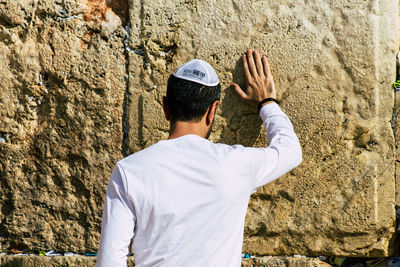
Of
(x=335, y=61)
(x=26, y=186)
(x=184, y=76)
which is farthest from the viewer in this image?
(x=26, y=186)

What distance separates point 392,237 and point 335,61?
104 centimetres

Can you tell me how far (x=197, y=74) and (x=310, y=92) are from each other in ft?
2.64

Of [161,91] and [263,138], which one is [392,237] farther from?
[161,91]

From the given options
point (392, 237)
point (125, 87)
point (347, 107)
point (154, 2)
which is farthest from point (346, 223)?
point (154, 2)

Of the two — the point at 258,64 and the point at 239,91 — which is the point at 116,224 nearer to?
the point at 239,91

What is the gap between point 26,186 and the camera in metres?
2.57

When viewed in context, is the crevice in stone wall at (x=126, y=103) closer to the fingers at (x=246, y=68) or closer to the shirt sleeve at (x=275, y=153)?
the fingers at (x=246, y=68)

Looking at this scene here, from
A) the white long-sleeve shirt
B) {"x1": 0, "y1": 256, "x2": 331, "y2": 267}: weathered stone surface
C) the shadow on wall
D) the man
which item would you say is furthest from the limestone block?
the white long-sleeve shirt

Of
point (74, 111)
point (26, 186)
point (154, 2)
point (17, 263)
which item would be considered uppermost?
point (154, 2)

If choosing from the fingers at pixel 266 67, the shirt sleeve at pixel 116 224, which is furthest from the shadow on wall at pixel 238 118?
the shirt sleeve at pixel 116 224

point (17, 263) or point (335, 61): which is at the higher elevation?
point (335, 61)

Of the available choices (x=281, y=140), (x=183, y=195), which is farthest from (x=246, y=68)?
(x=183, y=195)

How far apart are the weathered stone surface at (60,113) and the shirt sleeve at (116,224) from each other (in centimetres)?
84

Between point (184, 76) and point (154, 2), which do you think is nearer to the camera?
point (184, 76)
